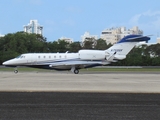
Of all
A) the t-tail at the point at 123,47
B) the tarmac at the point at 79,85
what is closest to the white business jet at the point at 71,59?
the t-tail at the point at 123,47

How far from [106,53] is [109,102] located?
3266cm

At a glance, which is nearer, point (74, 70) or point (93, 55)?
point (74, 70)

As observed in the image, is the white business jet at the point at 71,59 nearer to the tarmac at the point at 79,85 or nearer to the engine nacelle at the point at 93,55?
the engine nacelle at the point at 93,55

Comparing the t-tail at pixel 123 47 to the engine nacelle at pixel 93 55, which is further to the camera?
the t-tail at pixel 123 47

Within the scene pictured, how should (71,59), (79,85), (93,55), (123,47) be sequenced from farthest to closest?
(123,47), (71,59), (93,55), (79,85)

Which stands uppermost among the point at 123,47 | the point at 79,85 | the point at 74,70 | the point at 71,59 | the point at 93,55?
the point at 123,47

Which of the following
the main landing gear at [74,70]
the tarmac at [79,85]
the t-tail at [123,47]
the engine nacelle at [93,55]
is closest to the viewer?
the tarmac at [79,85]

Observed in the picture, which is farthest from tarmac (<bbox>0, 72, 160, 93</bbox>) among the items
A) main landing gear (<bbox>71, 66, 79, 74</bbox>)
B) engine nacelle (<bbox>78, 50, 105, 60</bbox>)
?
engine nacelle (<bbox>78, 50, 105, 60</bbox>)

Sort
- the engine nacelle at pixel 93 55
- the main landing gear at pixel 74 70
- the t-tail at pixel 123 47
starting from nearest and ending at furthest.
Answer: the main landing gear at pixel 74 70 < the engine nacelle at pixel 93 55 < the t-tail at pixel 123 47

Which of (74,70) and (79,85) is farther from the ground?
(74,70)

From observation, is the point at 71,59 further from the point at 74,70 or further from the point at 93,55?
the point at 93,55

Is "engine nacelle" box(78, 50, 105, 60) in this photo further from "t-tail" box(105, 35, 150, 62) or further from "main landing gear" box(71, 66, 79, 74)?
"main landing gear" box(71, 66, 79, 74)

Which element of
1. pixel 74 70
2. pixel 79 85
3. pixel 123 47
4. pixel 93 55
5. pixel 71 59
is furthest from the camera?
pixel 123 47

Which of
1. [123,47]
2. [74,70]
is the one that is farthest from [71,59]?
[123,47]
